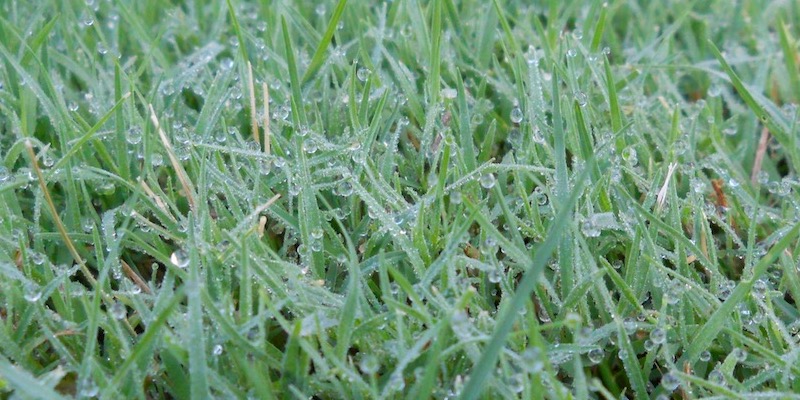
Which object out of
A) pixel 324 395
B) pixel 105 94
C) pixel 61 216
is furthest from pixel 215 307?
pixel 105 94

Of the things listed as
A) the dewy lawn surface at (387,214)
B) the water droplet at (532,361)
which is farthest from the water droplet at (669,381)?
the water droplet at (532,361)

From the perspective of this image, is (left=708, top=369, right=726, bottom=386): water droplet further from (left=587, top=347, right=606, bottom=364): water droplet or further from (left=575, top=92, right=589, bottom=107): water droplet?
(left=575, top=92, right=589, bottom=107): water droplet

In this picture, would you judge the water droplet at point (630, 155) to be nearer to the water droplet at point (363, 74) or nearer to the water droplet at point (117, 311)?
the water droplet at point (363, 74)


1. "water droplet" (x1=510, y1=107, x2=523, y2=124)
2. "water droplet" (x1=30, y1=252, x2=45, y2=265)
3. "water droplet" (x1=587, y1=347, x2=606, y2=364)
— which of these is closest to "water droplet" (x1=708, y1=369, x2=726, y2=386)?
"water droplet" (x1=587, y1=347, x2=606, y2=364)

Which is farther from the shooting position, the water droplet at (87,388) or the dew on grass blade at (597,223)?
the dew on grass blade at (597,223)

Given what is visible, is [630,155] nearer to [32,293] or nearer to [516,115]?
[516,115]

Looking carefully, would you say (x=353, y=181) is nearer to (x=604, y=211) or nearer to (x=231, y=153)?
(x=231, y=153)

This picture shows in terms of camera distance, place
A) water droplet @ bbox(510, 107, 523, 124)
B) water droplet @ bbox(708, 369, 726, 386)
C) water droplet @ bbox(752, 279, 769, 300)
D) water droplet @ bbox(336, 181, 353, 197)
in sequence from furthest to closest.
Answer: water droplet @ bbox(510, 107, 523, 124) < water droplet @ bbox(336, 181, 353, 197) < water droplet @ bbox(752, 279, 769, 300) < water droplet @ bbox(708, 369, 726, 386)

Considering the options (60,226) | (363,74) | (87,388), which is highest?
(363,74)

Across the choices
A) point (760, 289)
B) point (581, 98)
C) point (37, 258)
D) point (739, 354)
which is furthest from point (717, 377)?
point (37, 258)
